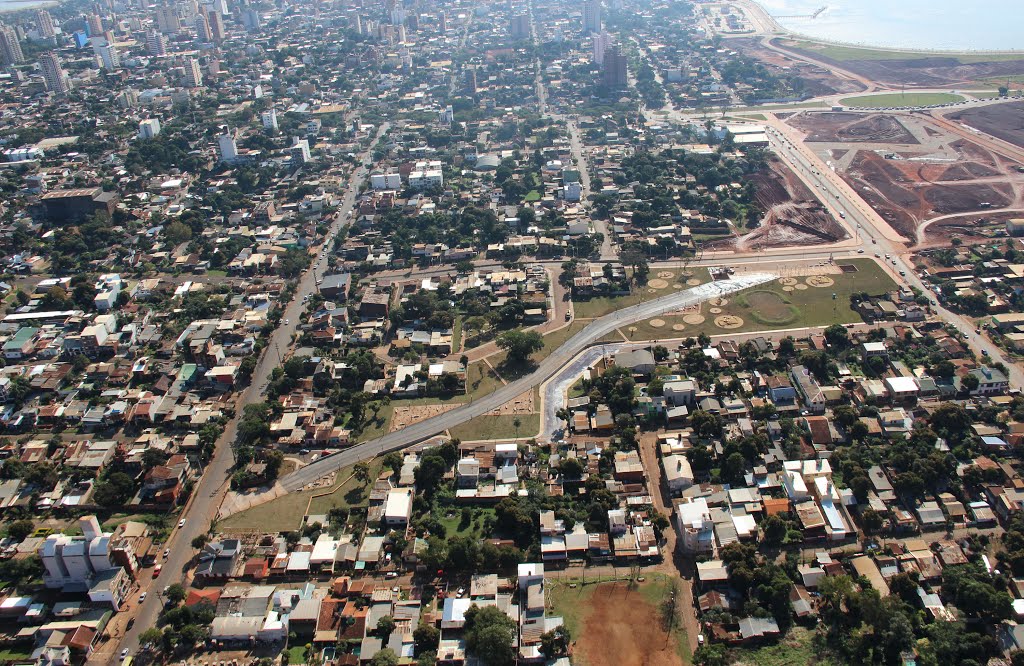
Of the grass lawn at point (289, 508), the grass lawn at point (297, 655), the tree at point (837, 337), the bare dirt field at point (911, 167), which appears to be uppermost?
the bare dirt field at point (911, 167)

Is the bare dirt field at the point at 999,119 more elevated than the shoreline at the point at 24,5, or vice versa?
the bare dirt field at the point at 999,119

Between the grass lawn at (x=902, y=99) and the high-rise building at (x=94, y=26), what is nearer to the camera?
the grass lawn at (x=902, y=99)

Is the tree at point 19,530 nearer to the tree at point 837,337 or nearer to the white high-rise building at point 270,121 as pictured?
the tree at point 837,337

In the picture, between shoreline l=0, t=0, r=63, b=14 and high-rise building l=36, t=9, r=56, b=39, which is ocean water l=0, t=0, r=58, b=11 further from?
high-rise building l=36, t=9, r=56, b=39

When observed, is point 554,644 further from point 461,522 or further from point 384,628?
point 461,522

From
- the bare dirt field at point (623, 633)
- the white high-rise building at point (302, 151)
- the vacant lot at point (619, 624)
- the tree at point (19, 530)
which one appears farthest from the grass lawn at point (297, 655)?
the white high-rise building at point (302, 151)

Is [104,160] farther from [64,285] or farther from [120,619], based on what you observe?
[120,619]
